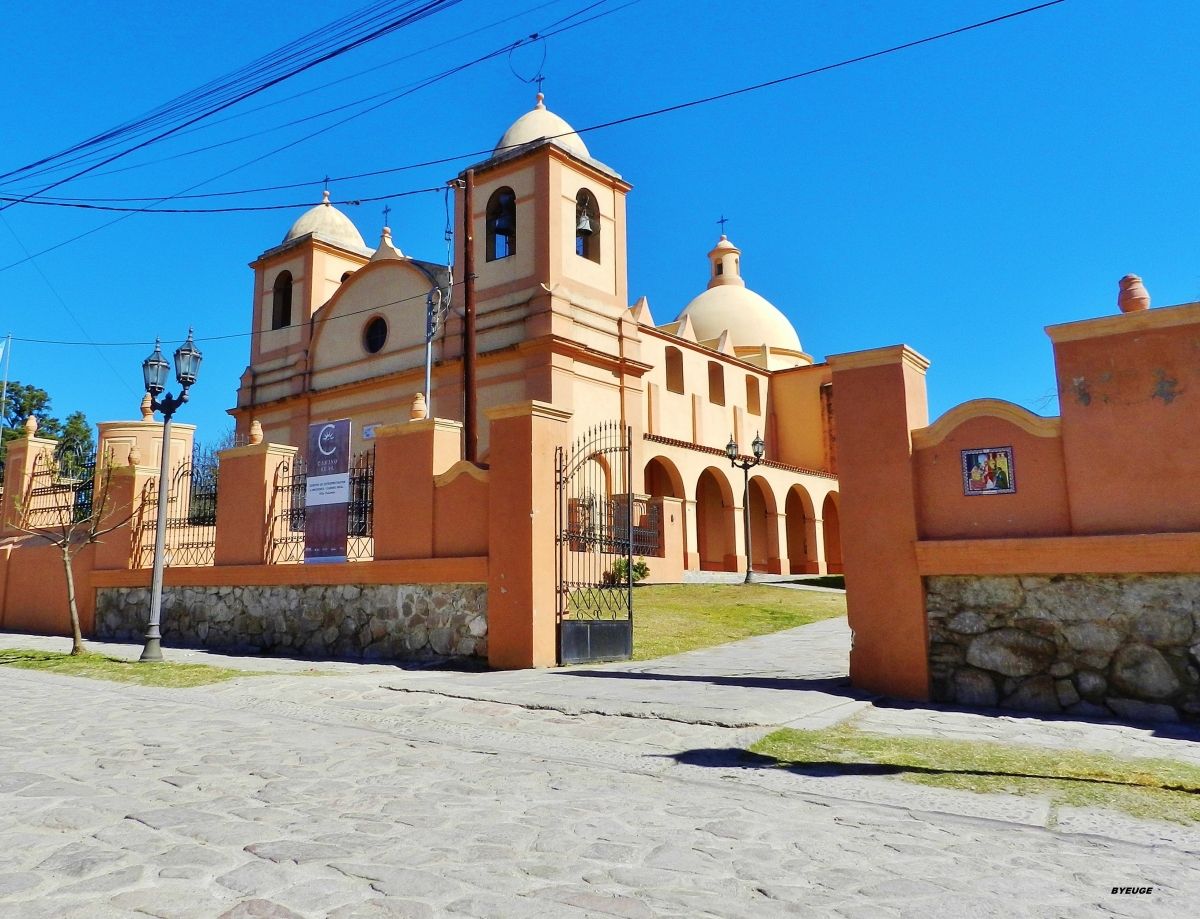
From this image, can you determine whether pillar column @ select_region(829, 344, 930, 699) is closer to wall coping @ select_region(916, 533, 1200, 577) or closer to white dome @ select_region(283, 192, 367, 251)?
wall coping @ select_region(916, 533, 1200, 577)

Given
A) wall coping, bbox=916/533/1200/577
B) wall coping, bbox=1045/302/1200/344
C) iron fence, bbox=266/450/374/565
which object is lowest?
Answer: wall coping, bbox=916/533/1200/577

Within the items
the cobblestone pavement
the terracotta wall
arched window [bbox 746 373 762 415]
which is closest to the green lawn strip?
the cobblestone pavement

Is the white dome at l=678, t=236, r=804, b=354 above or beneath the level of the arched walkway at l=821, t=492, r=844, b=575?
above

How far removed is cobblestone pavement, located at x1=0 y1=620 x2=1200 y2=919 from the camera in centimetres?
331

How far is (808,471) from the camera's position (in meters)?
32.4

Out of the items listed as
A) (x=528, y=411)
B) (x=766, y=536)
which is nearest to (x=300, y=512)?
(x=528, y=411)

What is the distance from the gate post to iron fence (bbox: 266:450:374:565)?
2693 millimetres

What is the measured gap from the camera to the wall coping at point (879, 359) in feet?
27.5

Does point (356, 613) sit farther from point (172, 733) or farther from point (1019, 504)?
point (1019, 504)

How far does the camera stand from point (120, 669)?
441 inches

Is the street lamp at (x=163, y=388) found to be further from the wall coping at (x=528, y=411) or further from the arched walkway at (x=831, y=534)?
the arched walkway at (x=831, y=534)

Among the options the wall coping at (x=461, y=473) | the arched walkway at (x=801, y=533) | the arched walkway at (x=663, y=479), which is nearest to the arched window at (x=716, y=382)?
the arched walkway at (x=801, y=533)

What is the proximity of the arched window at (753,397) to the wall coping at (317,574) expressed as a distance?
24.2 metres

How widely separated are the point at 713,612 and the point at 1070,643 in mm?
8700
